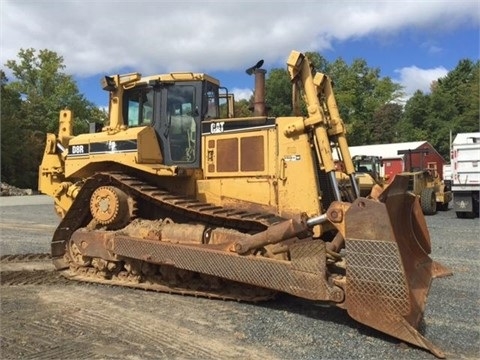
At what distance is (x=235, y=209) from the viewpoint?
6.62 m

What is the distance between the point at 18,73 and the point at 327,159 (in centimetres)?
5337

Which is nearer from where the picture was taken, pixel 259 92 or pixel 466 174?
pixel 259 92

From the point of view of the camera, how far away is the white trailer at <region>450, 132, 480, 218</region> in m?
15.6

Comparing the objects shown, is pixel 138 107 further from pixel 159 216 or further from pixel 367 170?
pixel 367 170

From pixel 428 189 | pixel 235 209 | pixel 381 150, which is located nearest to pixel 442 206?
pixel 428 189

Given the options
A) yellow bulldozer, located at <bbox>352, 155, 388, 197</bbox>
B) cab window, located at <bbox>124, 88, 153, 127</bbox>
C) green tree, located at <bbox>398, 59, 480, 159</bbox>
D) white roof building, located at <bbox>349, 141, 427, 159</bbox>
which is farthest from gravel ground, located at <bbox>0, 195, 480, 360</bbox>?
green tree, located at <bbox>398, 59, 480, 159</bbox>

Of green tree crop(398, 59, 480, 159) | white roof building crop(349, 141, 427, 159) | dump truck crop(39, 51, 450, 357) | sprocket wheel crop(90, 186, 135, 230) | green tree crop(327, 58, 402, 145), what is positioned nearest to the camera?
dump truck crop(39, 51, 450, 357)

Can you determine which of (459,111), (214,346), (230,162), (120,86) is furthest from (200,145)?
(459,111)

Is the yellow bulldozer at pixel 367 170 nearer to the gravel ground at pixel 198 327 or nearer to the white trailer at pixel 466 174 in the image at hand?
the white trailer at pixel 466 174

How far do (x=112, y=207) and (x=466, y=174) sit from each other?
12.7 metres

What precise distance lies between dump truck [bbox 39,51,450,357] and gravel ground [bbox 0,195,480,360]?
0.27 m

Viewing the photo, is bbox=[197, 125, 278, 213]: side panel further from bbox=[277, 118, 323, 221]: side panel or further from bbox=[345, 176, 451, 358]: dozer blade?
bbox=[345, 176, 451, 358]: dozer blade

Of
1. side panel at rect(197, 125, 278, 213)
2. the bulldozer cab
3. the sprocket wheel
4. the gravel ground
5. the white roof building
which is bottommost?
the gravel ground

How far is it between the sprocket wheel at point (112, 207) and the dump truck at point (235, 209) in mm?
17
